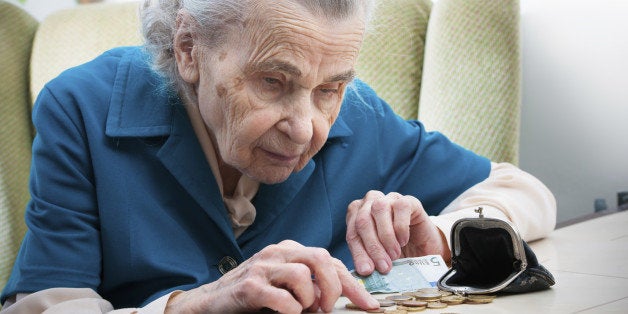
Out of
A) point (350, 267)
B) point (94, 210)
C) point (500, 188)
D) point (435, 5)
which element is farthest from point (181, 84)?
point (435, 5)

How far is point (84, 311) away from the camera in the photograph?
139 cm

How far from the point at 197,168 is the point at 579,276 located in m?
0.82

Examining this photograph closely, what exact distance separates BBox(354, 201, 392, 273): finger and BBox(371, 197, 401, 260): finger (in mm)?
12

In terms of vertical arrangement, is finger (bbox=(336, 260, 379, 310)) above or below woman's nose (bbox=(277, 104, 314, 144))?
below

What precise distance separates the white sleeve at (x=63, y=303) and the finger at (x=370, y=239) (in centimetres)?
43

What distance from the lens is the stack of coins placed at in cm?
132

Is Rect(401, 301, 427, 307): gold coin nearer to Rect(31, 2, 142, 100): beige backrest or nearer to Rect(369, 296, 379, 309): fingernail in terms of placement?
Rect(369, 296, 379, 309): fingernail

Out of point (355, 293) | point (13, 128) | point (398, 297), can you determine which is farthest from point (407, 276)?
point (13, 128)

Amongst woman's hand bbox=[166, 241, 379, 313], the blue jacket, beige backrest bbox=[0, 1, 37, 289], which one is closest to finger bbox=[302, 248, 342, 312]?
woman's hand bbox=[166, 241, 379, 313]

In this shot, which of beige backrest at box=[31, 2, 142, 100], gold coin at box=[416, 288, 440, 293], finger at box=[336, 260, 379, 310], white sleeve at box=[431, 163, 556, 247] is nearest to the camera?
finger at box=[336, 260, 379, 310]

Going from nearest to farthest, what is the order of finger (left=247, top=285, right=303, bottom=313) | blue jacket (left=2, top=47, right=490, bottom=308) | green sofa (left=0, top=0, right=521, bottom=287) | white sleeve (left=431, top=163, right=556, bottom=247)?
finger (left=247, top=285, right=303, bottom=313) < blue jacket (left=2, top=47, right=490, bottom=308) < white sleeve (left=431, top=163, right=556, bottom=247) < green sofa (left=0, top=0, right=521, bottom=287)

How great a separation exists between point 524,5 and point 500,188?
1345 mm

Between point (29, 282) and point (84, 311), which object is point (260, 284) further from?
point (29, 282)

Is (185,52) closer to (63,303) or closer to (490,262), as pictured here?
(63,303)
